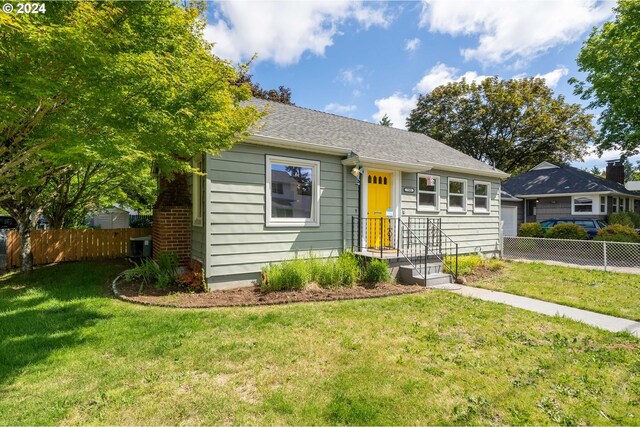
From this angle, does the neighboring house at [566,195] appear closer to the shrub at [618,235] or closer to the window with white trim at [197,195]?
the shrub at [618,235]

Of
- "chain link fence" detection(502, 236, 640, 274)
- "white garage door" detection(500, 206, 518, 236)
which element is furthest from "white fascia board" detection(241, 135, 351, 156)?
"white garage door" detection(500, 206, 518, 236)

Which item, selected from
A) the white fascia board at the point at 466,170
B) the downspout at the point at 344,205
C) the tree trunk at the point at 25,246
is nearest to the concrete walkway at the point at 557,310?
the downspout at the point at 344,205

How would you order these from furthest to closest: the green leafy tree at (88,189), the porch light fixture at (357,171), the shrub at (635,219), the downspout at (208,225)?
the shrub at (635,219)
the green leafy tree at (88,189)
the porch light fixture at (357,171)
the downspout at (208,225)

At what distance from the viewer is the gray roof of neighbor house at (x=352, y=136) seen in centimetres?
752

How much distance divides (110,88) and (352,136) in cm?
683

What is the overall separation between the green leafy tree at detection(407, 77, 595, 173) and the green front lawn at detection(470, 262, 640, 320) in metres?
19.0

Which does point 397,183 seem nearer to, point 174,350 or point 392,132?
point 392,132

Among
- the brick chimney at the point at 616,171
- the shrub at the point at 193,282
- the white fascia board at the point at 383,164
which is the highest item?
the brick chimney at the point at 616,171

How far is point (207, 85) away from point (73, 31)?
197 centimetres

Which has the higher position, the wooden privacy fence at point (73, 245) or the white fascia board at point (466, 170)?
the white fascia board at point (466, 170)

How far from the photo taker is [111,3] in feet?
11.3

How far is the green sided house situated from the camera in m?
6.43

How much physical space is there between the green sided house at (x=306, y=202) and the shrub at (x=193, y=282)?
0.19 m

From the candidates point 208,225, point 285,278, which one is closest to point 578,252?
point 285,278
